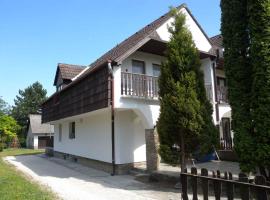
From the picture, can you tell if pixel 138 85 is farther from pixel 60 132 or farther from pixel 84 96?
pixel 60 132

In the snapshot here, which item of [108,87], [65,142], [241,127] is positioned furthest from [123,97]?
[65,142]

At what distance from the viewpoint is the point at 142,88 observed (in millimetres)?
13023

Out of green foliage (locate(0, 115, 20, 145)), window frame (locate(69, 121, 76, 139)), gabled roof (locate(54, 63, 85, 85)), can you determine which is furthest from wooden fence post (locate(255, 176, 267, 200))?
green foliage (locate(0, 115, 20, 145))

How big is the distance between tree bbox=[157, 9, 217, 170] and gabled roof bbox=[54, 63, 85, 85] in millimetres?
12625

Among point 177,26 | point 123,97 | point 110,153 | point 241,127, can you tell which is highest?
point 177,26

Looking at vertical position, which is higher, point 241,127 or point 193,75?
point 193,75

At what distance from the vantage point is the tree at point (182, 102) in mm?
9852

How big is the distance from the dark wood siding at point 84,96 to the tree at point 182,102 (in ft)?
9.87

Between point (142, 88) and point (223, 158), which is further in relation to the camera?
point (223, 158)

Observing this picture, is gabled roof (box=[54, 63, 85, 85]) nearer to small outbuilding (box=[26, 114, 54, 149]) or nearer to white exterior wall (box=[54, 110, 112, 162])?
white exterior wall (box=[54, 110, 112, 162])

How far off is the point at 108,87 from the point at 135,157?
4366mm

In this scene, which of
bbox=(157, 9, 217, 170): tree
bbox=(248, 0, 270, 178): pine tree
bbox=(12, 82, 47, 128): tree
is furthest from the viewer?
bbox=(12, 82, 47, 128): tree

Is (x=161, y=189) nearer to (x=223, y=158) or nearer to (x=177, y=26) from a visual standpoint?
(x=177, y=26)

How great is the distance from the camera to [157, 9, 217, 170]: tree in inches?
388
